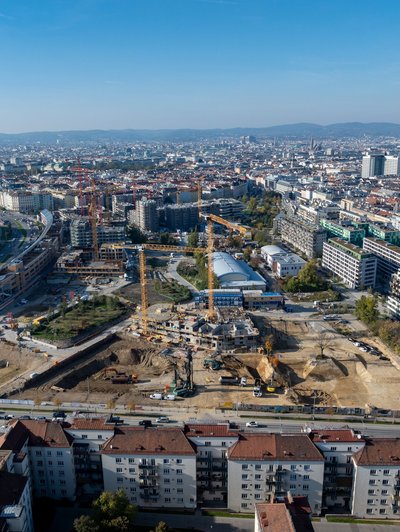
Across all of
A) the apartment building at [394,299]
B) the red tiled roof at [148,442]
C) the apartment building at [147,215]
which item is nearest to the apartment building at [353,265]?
the apartment building at [394,299]

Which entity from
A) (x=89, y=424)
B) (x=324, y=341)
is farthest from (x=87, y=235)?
(x=89, y=424)

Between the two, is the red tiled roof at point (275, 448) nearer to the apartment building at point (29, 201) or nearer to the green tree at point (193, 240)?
the green tree at point (193, 240)

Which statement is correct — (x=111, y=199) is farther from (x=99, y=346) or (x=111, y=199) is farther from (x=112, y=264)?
(x=99, y=346)

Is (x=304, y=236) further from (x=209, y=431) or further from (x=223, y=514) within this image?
(x=223, y=514)

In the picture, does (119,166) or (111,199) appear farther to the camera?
(119,166)

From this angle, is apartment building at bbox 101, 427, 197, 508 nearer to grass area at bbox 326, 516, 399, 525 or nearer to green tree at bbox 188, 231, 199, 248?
grass area at bbox 326, 516, 399, 525

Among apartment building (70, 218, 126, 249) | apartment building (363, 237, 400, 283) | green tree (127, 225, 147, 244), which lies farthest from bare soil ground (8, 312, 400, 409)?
green tree (127, 225, 147, 244)

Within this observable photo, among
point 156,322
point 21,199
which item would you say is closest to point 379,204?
point 156,322
